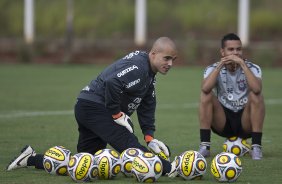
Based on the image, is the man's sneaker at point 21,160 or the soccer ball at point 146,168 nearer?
the soccer ball at point 146,168

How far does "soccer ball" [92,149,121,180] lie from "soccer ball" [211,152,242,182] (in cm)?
118

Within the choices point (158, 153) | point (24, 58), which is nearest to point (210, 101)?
point (158, 153)

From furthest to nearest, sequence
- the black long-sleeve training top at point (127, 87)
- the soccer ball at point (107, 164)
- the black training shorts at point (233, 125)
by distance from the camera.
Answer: the black training shorts at point (233, 125) → the black long-sleeve training top at point (127, 87) → the soccer ball at point (107, 164)

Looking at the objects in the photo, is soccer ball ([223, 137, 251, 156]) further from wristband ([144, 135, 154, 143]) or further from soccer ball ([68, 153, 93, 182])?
soccer ball ([68, 153, 93, 182])

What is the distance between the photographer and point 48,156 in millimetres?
10109

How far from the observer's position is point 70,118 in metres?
17.5

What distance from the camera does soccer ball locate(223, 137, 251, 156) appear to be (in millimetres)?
11898

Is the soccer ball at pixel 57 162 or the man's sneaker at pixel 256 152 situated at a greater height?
the soccer ball at pixel 57 162

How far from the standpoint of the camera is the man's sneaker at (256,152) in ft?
37.9

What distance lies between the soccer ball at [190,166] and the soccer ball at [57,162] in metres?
1.44

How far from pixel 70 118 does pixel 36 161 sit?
7.05 metres

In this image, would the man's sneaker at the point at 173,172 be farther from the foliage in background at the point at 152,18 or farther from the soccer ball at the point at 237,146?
the foliage in background at the point at 152,18

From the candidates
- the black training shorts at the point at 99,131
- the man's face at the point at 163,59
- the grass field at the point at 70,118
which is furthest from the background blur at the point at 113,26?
the man's face at the point at 163,59

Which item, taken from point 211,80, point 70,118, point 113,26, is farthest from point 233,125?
point 113,26
